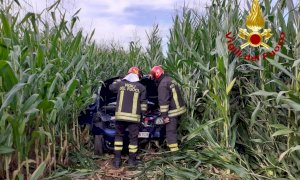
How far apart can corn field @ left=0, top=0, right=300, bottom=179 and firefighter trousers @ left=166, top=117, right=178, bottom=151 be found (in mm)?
162

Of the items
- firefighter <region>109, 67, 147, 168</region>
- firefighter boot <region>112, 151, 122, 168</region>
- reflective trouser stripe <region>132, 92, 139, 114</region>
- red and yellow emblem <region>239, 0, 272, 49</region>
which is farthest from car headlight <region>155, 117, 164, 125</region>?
red and yellow emblem <region>239, 0, 272, 49</region>

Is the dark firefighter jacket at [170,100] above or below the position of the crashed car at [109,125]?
above

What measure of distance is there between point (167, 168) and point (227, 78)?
4.97ft

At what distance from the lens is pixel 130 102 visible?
17.4 feet

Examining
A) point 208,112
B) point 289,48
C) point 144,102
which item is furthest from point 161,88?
point 289,48

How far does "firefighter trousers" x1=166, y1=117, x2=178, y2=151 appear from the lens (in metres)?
5.37

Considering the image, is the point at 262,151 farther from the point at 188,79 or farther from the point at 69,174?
the point at 69,174

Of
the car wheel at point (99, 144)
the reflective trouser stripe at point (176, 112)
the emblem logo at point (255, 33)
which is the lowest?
the car wheel at point (99, 144)

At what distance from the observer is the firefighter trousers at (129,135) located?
5.35 m

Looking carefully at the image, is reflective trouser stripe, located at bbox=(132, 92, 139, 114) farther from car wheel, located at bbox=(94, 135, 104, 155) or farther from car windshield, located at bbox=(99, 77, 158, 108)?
car windshield, located at bbox=(99, 77, 158, 108)

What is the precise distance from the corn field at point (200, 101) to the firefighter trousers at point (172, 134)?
0.16 m

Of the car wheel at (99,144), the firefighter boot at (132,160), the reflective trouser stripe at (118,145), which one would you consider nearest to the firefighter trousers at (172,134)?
the firefighter boot at (132,160)

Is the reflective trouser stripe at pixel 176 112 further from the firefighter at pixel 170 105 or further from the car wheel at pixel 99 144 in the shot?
the car wheel at pixel 99 144

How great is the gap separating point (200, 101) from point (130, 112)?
1.21m
